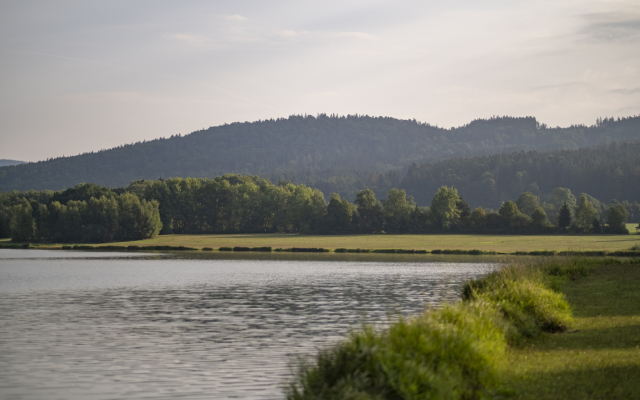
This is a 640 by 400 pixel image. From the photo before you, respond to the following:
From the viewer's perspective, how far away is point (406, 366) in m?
10.2

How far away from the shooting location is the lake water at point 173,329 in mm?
15961

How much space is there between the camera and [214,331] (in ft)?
80.5

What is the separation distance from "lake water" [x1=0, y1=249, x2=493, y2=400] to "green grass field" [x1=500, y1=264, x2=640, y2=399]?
3.04 m

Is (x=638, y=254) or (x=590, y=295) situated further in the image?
(x=638, y=254)

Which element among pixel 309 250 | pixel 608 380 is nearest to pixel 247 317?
→ pixel 608 380

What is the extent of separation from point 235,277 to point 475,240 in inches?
2957

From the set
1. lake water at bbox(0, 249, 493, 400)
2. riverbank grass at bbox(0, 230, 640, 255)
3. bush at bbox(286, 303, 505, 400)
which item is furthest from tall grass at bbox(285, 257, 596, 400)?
riverbank grass at bbox(0, 230, 640, 255)

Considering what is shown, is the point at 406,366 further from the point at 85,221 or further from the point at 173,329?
the point at 85,221

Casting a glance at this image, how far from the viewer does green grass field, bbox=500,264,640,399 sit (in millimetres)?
11922

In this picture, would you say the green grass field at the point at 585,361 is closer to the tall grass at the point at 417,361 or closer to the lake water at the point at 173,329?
the tall grass at the point at 417,361

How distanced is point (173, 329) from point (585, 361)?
16459 mm

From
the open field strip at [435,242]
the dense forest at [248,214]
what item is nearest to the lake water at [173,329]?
the open field strip at [435,242]

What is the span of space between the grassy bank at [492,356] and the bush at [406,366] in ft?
0.06

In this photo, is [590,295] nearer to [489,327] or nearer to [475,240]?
[489,327]
